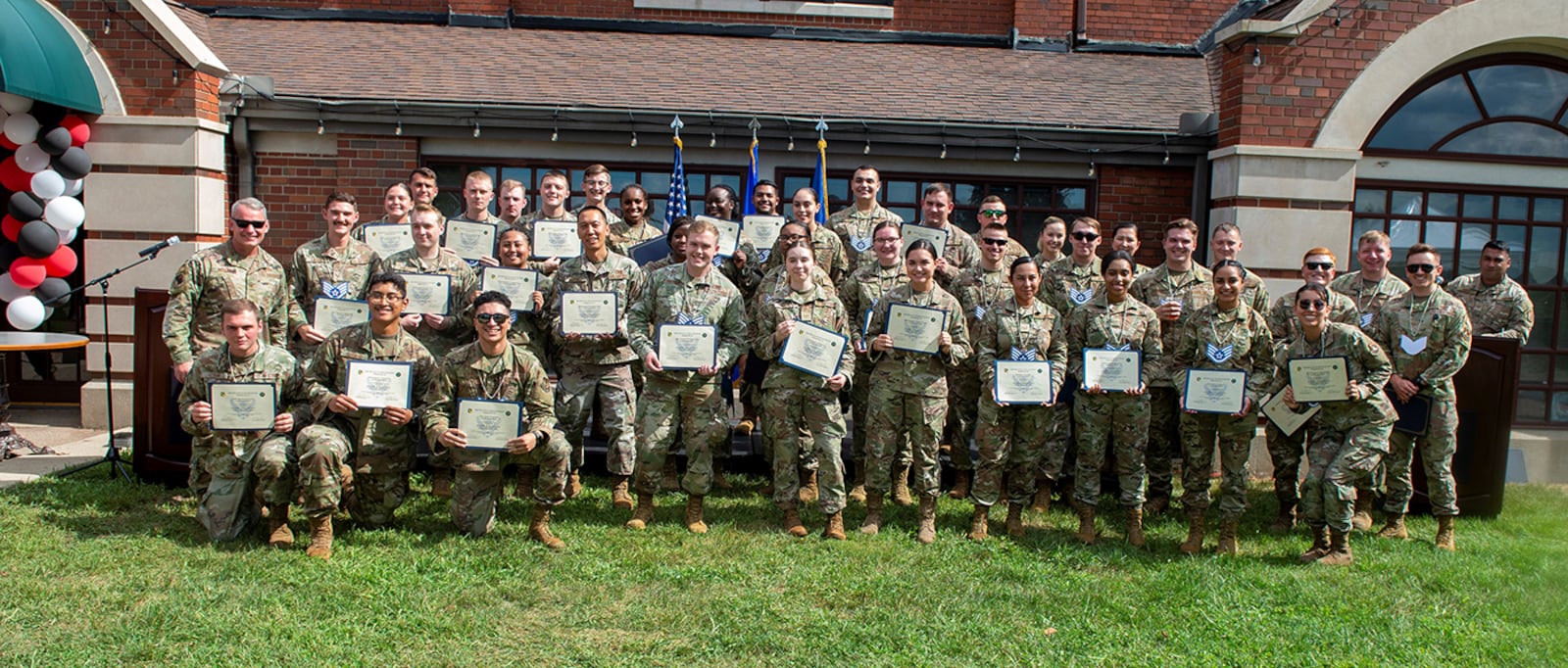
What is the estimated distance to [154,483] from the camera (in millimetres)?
7477

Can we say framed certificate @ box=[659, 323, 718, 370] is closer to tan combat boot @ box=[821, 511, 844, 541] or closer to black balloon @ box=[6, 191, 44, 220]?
tan combat boot @ box=[821, 511, 844, 541]

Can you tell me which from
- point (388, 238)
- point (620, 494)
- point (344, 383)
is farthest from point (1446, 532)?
point (388, 238)

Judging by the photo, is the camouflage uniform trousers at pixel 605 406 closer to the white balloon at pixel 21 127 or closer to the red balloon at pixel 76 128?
the red balloon at pixel 76 128

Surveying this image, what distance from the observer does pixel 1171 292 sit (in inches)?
302

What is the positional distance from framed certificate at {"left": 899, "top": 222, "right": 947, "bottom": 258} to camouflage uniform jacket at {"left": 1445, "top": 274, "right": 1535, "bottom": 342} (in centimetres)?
430

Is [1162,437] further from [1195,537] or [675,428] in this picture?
[675,428]

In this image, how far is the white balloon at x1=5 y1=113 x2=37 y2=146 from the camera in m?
8.70

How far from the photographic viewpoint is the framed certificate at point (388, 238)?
7551 millimetres

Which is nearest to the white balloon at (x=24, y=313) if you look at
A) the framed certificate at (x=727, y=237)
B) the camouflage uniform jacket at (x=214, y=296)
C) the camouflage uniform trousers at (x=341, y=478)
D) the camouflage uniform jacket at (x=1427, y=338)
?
the camouflage uniform jacket at (x=214, y=296)

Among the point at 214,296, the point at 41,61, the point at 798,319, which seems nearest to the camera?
the point at 798,319

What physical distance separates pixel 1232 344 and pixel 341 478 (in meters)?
5.66

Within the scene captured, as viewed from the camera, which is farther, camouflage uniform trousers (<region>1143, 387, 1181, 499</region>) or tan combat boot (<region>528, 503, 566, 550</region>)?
camouflage uniform trousers (<region>1143, 387, 1181, 499</region>)

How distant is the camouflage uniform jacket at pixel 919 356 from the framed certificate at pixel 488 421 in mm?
2364

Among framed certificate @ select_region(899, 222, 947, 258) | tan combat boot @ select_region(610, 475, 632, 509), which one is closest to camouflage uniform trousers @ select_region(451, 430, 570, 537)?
tan combat boot @ select_region(610, 475, 632, 509)
